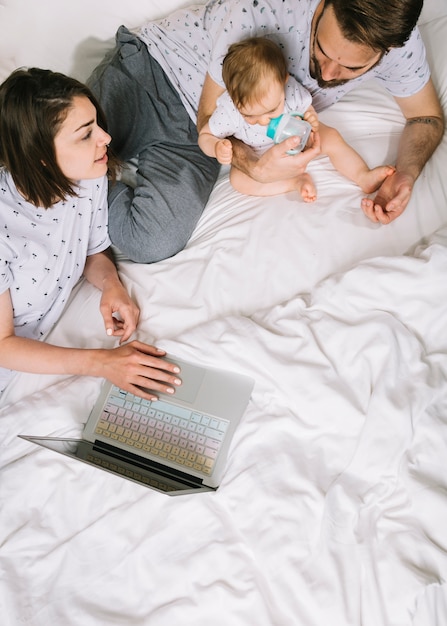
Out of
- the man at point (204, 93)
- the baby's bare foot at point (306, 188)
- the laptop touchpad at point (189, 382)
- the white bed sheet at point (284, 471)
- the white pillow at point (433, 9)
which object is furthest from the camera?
the white pillow at point (433, 9)

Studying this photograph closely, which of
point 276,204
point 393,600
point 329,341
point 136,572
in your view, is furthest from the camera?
point 276,204

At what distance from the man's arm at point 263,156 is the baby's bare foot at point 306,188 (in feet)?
0.10

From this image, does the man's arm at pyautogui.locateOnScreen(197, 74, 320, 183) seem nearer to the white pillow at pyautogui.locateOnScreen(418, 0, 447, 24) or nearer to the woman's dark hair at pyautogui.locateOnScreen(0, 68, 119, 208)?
the woman's dark hair at pyautogui.locateOnScreen(0, 68, 119, 208)

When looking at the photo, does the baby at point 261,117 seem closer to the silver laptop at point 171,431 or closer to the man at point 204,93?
the man at point 204,93

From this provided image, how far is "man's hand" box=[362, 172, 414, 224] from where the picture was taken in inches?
54.3

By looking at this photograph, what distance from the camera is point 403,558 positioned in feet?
3.29

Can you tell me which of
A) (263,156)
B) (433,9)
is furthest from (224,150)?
(433,9)

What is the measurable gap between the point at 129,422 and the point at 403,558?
1.93 ft

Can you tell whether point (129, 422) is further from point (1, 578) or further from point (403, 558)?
point (403, 558)

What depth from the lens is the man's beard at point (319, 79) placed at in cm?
135

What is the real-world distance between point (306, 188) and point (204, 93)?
348 millimetres

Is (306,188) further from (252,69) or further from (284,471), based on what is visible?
(284,471)

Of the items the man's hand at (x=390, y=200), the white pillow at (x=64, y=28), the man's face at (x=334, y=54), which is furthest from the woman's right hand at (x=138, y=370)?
the white pillow at (x=64, y=28)

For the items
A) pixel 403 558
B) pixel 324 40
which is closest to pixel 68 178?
pixel 324 40
